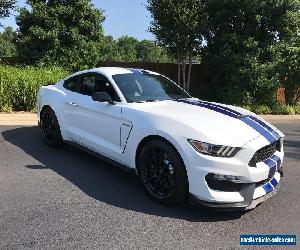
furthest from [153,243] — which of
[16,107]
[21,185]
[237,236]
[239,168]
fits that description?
[16,107]

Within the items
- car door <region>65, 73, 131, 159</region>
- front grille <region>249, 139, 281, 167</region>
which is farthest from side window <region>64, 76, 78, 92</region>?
front grille <region>249, 139, 281, 167</region>

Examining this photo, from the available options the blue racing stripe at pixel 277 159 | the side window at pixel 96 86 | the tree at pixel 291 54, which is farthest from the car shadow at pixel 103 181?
the tree at pixel 291 54

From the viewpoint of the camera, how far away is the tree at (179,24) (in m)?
14.5

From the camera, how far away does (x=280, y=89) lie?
55.9 feet

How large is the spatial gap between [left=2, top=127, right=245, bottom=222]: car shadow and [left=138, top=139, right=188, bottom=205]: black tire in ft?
0.52

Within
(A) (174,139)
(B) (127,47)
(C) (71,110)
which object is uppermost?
(B) (127,47)

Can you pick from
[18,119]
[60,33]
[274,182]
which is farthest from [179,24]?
[274,182]

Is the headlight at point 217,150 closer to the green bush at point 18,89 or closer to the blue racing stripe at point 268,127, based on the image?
the blue racing stripe at point 268,127

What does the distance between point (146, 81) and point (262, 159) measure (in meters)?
2.29

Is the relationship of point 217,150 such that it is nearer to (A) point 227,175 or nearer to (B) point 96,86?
(A) point 227,175

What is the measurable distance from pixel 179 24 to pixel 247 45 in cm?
247

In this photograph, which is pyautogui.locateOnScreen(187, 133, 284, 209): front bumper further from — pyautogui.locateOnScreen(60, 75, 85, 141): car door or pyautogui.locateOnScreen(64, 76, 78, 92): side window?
pyautogui.locateOnScreen(64, 76, 78, 92): side window

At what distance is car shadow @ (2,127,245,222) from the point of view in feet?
15.8

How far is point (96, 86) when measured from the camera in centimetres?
635
